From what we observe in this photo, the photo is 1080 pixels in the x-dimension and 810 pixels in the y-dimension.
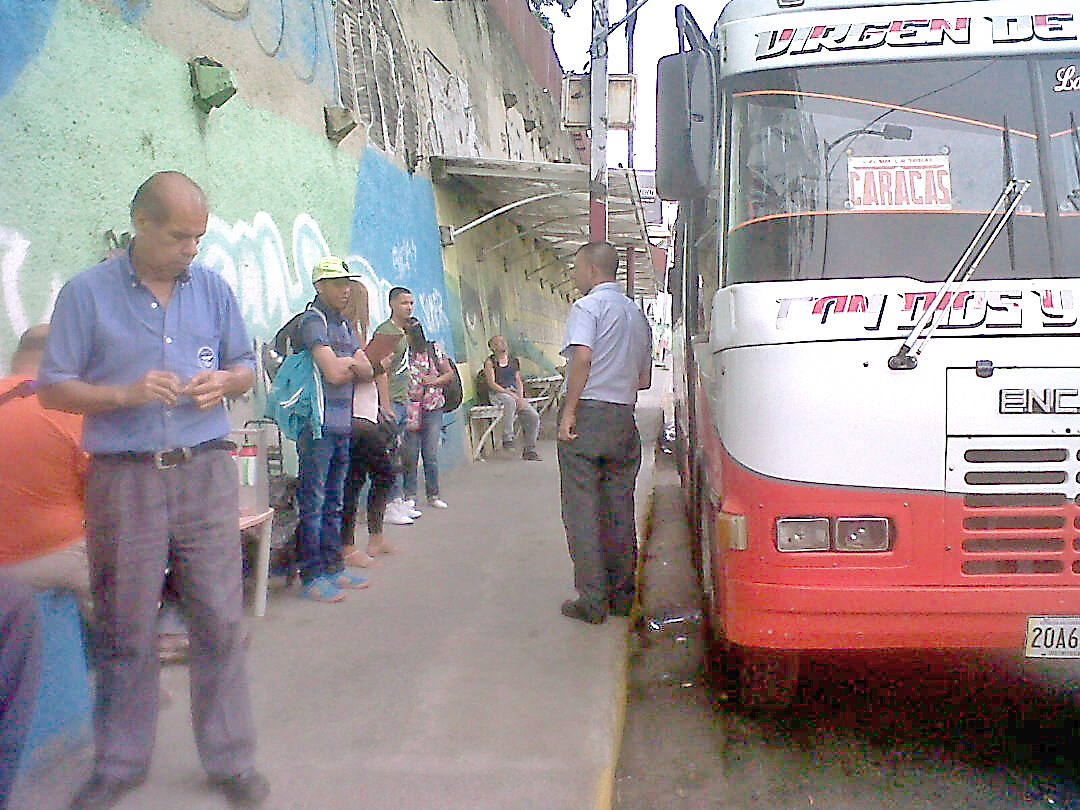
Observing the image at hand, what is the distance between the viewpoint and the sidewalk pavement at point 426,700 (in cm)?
286

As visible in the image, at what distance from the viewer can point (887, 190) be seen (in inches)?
130

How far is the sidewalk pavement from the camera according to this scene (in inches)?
113

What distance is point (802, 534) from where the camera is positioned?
10.2 feet

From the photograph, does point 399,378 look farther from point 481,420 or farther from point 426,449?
point 481,420

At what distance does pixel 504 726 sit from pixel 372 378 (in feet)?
7.69

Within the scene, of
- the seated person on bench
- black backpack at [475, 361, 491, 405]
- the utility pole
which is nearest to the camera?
the utility pole

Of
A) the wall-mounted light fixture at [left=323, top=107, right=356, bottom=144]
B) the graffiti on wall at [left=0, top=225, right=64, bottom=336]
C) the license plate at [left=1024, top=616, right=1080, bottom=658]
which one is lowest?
the license plate at [left=1024, top=616, right=1080, bottom=658]

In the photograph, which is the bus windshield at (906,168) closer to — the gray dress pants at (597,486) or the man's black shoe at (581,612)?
the gray dress pants at (597,486)

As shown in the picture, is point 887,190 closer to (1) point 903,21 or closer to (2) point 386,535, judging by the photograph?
(1) point 903,21

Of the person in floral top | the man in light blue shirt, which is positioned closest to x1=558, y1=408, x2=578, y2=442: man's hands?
the man in light blue shirt

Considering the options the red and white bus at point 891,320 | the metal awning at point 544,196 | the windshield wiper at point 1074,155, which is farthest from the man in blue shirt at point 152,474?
the metal awning at point 544,196

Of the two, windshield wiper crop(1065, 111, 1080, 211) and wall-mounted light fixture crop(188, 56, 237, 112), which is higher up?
wall-mounted light fixture crop(188, 56, 237, 112)

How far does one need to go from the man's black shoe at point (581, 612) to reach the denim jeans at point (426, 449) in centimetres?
269

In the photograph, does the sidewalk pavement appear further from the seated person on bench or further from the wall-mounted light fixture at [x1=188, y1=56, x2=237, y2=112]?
the seated person on bench
